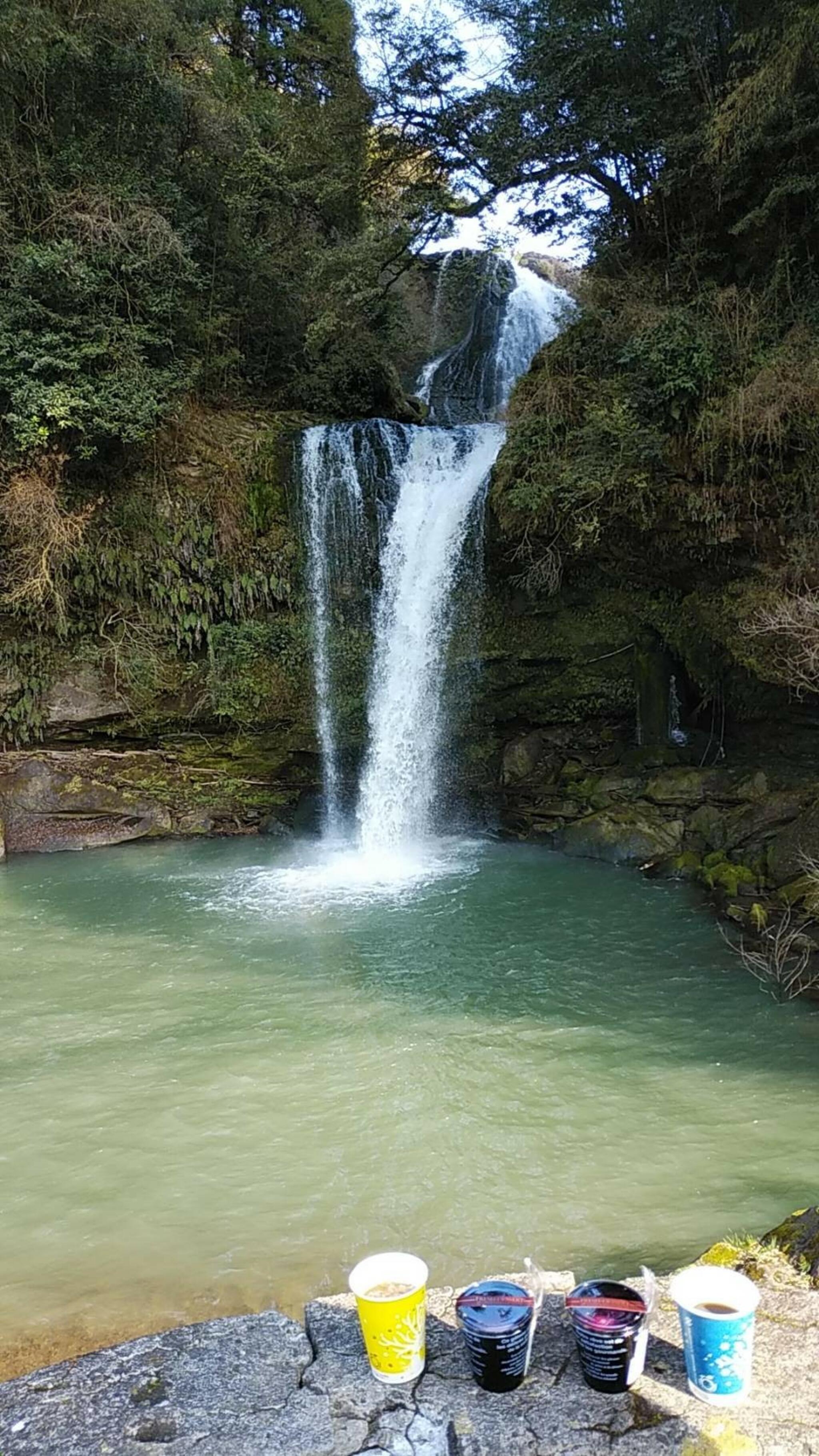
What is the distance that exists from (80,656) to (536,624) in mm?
5498

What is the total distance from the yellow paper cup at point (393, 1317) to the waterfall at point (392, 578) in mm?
7976

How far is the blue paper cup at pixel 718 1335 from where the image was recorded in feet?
7.19

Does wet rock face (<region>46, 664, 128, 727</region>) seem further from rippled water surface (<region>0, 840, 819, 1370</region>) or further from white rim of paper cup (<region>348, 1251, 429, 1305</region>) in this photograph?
white rim of paper cup (<region>348, 1251, 429, 1305</region>)

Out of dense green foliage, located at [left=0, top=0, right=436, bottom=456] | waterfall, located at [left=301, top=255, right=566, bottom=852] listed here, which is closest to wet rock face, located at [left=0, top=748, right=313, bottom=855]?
waterfall, located at [left=301, top=255, right=566, bottom=852]

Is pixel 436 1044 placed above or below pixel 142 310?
below

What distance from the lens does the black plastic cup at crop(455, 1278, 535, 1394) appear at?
2.28 metres

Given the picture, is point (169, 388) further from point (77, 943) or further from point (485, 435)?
point (77, 943)

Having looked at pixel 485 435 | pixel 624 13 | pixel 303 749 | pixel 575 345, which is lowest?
pixel 303 749

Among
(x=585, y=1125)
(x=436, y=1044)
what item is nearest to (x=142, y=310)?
(x=436, y=1044)

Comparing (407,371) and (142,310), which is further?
(407,371)

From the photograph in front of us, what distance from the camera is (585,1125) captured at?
4523mm

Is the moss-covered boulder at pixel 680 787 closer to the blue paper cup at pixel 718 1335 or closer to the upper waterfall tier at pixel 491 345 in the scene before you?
the blue paper cup at pixel 718 1335

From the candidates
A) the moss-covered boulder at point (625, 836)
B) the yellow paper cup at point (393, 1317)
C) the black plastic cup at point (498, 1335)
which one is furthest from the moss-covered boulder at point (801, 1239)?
the moss-covered boulder at point (625, 836)

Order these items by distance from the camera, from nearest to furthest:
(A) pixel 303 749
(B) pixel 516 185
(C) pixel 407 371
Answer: (B) pixel 516 185, (A) pixel 303 749, (C) pixel 407 371
